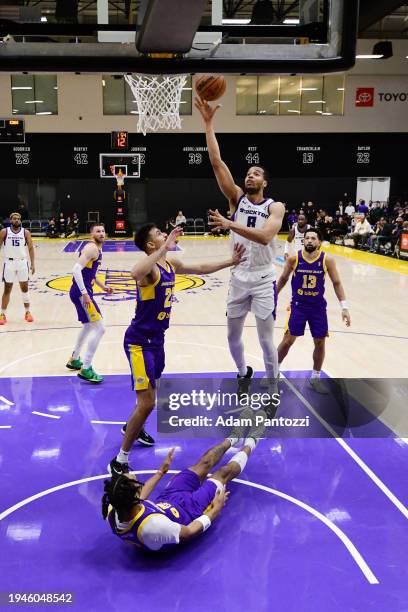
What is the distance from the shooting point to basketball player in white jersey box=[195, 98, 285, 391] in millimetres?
5078

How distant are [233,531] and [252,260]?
2.43 metres

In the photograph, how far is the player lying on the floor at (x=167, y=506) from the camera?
3.39 meters

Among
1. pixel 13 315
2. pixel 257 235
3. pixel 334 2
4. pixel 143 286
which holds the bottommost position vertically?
pixel 13 315

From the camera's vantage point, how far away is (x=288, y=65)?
4.66 meters

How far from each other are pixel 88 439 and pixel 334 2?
420cm

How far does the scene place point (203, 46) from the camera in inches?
179

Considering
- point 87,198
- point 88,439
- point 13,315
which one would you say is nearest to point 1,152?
point 87,198

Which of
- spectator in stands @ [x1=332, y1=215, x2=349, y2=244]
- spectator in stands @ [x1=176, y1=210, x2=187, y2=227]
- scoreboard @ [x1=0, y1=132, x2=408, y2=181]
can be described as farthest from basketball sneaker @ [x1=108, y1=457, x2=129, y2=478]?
spectator in stands @ [x1=176, y1=210, x2=187, y2=227]

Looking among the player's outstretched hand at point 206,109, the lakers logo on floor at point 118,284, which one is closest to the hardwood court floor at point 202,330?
the lakers logo on floor at point 118,284

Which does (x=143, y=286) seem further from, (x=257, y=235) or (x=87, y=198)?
(x=87, y=198)

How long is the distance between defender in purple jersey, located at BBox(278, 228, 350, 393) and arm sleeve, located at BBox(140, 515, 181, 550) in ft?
11.1

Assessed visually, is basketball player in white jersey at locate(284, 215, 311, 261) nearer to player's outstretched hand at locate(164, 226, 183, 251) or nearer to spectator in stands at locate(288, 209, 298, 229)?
player's outstretched hand at locate(164, 226, 183, 251)

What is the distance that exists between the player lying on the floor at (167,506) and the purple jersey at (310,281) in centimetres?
259

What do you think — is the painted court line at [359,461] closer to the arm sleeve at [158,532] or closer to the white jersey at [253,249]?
the white jersey at [253,249]
